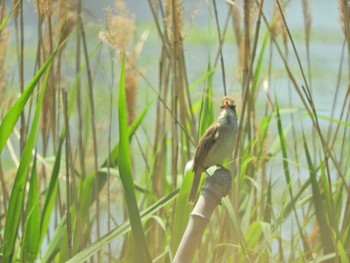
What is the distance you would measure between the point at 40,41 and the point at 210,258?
0.68 metres

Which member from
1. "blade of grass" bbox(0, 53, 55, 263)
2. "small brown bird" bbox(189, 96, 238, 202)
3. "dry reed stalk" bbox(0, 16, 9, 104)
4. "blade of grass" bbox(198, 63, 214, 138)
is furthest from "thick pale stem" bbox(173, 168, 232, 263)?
"dry reed stalk" bbox(0, 16, 9, 104)

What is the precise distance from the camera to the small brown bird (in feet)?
4.42

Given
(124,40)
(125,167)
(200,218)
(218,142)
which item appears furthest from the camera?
(124,40)

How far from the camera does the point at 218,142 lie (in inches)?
53.2

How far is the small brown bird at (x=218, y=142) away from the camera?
135 cm

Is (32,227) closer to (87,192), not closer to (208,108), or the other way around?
(87,192)

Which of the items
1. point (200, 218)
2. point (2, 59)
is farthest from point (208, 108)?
point (200, 218)

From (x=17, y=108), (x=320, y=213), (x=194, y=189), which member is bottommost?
(x=320, y=213)

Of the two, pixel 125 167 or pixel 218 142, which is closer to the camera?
pixel 218 142

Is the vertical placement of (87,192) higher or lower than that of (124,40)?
lower

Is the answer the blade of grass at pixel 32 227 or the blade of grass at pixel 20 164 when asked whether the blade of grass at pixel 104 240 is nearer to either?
the blade of grass at pixel 20 164

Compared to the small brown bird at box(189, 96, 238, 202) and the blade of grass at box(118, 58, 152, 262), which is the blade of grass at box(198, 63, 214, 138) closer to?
the blade of grass at box(118, 58, 152, 262)

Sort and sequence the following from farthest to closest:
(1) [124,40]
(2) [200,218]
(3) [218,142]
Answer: (1) [124,40]
(3) [218,142]
(2) [200,218]

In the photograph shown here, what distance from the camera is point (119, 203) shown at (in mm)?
2395
